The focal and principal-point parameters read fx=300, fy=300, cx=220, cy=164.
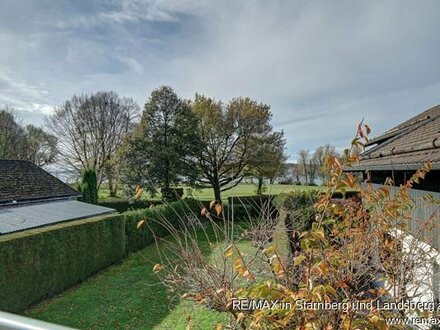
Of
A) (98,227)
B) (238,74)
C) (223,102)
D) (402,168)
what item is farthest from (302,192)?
(223,102)

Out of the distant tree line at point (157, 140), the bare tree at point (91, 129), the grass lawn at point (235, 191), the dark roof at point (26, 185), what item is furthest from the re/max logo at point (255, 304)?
the bare tree at point (91, 129)

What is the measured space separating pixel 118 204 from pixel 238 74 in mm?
18557

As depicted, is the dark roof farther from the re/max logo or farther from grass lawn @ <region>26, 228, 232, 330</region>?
the re/max logo

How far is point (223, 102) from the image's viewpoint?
27281mm

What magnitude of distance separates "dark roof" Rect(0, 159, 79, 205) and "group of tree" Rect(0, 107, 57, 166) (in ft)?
38.5

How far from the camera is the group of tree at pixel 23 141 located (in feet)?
95.7

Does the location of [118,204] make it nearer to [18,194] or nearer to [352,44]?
[18,194]

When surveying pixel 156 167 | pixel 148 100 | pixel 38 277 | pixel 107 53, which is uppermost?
pixel 148 100

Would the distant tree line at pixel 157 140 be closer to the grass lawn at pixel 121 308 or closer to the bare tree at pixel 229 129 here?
the bare tree at pixel 229 129

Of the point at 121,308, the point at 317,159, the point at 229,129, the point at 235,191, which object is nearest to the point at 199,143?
the point at 229,129

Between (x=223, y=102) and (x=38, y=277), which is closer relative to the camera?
(x=38, y=277)

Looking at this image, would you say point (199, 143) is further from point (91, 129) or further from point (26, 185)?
point (26, 185)

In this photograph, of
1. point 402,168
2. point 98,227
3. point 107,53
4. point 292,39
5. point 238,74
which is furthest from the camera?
point 98,227

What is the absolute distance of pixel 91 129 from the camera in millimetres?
29781
